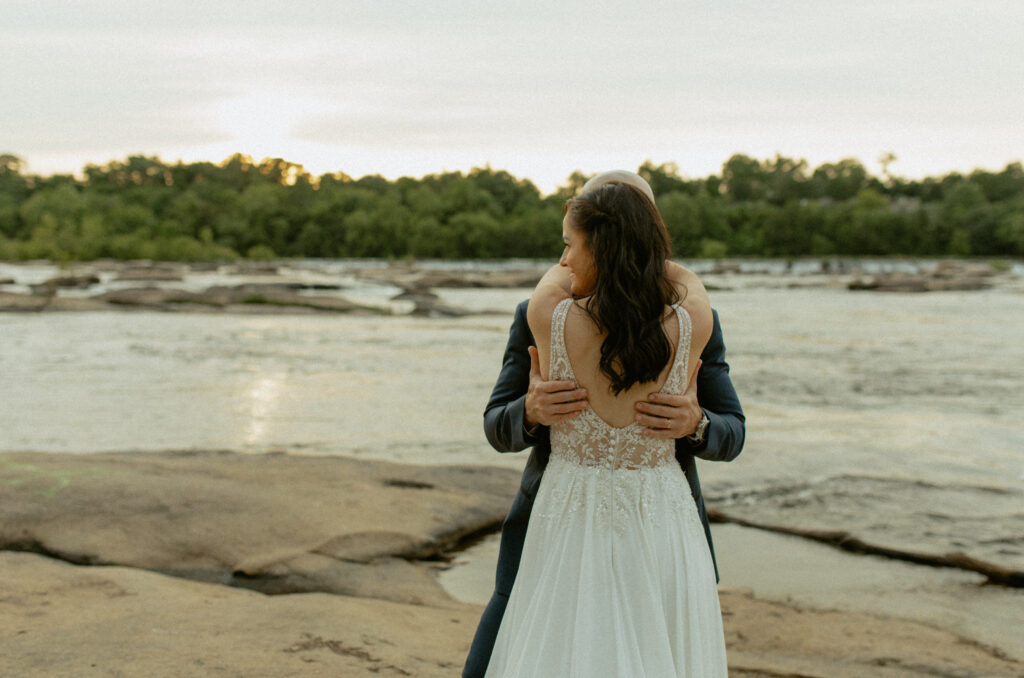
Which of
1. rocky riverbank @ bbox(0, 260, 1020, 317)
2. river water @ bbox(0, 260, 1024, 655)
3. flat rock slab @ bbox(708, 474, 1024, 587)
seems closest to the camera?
flat rock slab @ bbox(708, 474, 1024, 587)

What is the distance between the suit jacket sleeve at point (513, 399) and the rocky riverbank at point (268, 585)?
145cm

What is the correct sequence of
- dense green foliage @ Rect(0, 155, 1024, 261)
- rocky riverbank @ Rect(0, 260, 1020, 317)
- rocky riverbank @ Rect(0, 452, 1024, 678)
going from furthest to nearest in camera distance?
1. dense green foliage @ Rect(0, 155, 1024, 261)
2. rocky riverbank @ Rect(0, 260, 1020, 317)
3. rocky riverbank @ Rect(0, 452, 1024, 678)

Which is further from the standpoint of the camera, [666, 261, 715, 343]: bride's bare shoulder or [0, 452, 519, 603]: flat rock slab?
[0, 452, 519, 603]: flat rock slab

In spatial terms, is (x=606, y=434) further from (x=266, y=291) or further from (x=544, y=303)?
(x=266, y=291)

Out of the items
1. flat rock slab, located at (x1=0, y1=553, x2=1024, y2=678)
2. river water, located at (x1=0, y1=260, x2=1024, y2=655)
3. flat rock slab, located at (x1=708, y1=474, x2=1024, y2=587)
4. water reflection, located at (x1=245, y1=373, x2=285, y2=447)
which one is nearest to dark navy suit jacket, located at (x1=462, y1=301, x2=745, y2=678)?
flat rock slab, located at (x1=0, y1=553, x2=1024, y2=678)

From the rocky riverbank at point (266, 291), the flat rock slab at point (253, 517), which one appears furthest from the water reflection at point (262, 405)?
the rocky riverbank at point (266, 291)

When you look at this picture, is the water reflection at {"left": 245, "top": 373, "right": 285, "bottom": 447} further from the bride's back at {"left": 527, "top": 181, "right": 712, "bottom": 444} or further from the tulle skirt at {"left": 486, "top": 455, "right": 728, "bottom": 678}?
the bride's back at {"left": 527, "top": 181, "right": 712, "bottom": 444}

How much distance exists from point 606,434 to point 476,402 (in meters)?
9.20

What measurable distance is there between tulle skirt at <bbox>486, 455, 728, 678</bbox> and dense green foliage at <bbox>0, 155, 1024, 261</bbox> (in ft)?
279

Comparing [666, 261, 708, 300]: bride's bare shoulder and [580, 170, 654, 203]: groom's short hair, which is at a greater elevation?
[580, 170, 654, 203]: groom's short hair

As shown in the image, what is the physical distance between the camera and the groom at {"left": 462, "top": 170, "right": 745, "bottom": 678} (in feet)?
7.33

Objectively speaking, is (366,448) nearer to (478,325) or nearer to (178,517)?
(178,517)

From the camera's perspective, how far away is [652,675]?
2199 mm

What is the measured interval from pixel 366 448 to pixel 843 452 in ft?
13.9
